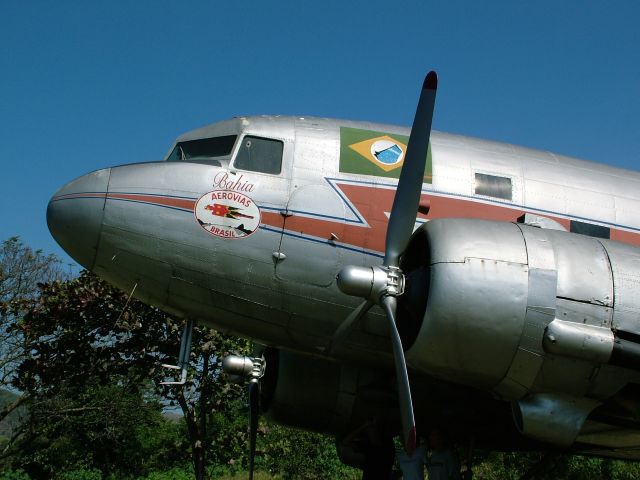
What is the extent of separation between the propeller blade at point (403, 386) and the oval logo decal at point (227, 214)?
1828mm

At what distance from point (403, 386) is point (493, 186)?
2822 millimetres

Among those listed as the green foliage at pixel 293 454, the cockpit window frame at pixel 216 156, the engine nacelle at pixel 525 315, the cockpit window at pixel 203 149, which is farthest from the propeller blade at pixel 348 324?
the green foliage at pixel 293 454

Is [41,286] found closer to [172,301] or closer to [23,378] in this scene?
[23,378]

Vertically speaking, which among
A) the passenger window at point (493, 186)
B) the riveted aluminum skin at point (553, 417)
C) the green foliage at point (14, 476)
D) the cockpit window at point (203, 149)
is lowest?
the green foliage at point (14, 476)

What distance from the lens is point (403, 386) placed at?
6.05 meters

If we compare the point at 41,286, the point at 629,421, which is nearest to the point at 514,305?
the point at 629,421

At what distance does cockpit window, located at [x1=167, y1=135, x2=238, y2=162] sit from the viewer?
312 inches

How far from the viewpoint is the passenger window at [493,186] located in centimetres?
782

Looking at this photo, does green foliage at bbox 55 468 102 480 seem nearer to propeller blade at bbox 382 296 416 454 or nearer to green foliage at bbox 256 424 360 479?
green foliage at bbox 256 424 360 479

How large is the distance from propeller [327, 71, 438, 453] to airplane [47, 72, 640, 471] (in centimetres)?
2

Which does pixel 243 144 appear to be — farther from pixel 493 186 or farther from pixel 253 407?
pixel 253 407

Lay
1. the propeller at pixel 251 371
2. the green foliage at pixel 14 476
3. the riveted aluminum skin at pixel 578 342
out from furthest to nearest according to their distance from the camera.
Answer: the green foliage at pixel 14 476, the propeller at pixel 251 371, the riveted aluminum skin at pixel 578 342

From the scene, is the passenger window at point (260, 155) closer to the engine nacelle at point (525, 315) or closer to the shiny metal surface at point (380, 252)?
the shiny metal surface at point (380, 252)

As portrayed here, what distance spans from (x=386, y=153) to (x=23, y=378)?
12060 millimetres
